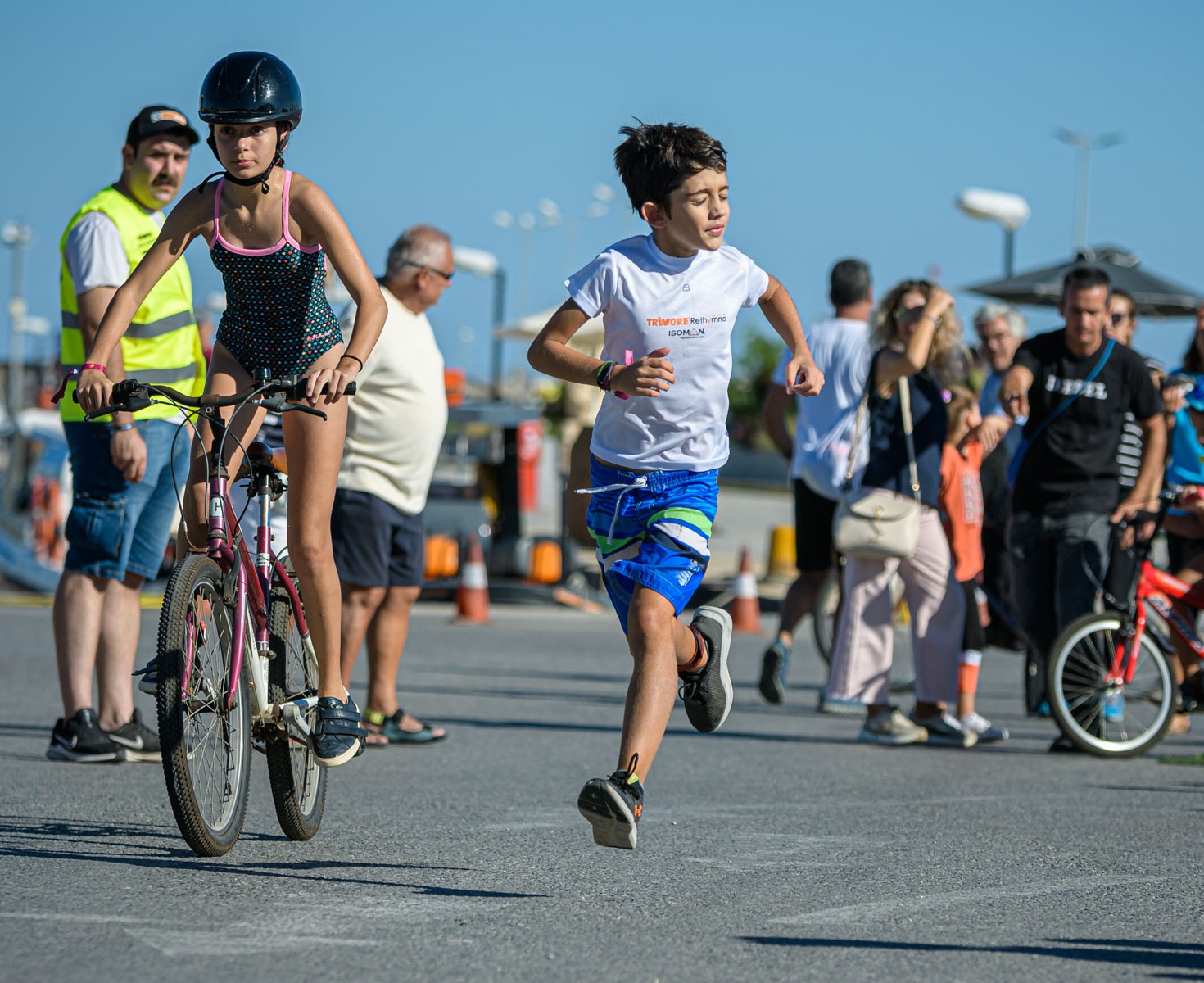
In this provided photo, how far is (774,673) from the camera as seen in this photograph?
938cm

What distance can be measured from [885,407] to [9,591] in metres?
16.6

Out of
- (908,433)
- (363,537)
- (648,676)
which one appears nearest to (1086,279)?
(908,433)

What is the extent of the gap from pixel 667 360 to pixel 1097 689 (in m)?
3.92

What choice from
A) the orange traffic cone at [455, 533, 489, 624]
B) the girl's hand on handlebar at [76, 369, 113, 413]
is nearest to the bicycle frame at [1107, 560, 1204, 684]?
the girl's hand on handlebar at [76, 369, 113, 413]

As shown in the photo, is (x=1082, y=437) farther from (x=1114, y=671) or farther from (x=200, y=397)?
(x=200, y=397)

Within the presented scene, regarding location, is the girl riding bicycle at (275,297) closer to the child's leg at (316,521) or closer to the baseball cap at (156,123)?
the child's leg at (316,521)

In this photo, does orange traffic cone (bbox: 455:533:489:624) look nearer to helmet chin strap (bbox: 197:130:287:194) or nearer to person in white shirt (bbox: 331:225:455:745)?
person in white shirt (bbox: 331:225:455:745)

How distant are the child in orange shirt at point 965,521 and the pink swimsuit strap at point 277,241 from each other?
434cm

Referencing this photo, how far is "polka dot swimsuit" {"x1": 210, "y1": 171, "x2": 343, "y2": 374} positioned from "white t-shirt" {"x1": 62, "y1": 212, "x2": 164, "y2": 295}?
1.64m

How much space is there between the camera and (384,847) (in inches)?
206

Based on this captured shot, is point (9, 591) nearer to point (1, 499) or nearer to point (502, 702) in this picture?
point (1, 499)

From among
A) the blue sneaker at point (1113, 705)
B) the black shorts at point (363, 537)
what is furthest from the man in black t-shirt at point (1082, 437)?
the black shorts at point (363, 537)

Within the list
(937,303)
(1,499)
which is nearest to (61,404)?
(937,303)

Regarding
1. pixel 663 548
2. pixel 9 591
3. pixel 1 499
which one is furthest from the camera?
pixel 1 499
